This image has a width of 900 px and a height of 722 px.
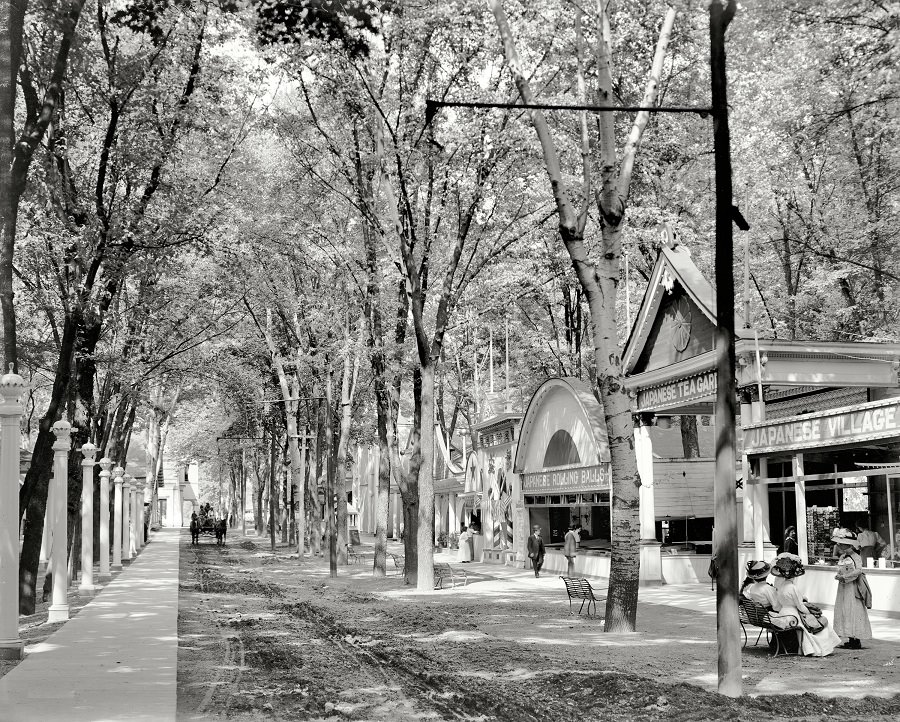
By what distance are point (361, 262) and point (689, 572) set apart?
1229 centimetres

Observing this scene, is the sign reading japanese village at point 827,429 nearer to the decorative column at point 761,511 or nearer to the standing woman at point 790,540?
the decorative column at point 761,511

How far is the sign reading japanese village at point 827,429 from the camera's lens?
60.2ft

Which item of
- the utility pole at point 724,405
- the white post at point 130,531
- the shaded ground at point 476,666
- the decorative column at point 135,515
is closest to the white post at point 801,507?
the shaded ground at point 476,666

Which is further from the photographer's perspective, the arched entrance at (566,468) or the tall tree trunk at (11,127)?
the arched entrance at (566,468)

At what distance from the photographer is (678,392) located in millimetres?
25844

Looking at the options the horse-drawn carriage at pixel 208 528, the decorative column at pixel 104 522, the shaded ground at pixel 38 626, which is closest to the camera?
the shaded ground at pixel 38 626

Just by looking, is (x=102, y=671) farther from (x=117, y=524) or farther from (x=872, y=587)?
(x=117, y=524)

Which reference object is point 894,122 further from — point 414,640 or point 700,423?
point 414,640

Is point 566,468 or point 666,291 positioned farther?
point 566,468

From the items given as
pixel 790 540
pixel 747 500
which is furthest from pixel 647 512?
pixel 790 540

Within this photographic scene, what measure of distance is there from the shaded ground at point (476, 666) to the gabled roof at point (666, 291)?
682cm

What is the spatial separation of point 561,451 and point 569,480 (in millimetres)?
1898

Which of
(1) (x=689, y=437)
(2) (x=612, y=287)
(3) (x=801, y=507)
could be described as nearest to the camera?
(2) (x=612, y=287)

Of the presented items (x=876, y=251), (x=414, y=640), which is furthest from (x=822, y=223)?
(x=414, y=640)
